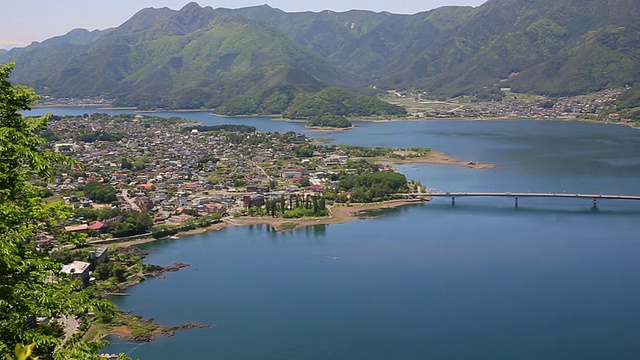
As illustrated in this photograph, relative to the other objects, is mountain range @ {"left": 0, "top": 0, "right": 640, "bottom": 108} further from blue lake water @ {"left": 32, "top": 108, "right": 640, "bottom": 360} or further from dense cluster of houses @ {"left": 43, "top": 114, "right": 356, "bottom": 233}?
blue lake water @ {"left": 32, "top": 108, "right": 640, "bottom": 360}

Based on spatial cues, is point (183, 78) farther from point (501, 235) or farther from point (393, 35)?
point (501, 235)

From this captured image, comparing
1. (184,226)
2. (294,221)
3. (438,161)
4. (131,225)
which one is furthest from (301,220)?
(438,161)

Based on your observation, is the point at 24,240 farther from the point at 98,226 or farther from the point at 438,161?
the point at 438,161

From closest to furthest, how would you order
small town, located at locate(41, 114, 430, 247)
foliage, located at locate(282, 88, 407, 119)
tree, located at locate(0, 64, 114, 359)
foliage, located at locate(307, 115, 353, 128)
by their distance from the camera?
tree, located at locate(0, 64, 114, 359)
small town, located at locate(41, 114, 430, 247)
foliage, located at locate(307, 115, 353, 128)
foliage, located at locate(282, 88, 407, 119)

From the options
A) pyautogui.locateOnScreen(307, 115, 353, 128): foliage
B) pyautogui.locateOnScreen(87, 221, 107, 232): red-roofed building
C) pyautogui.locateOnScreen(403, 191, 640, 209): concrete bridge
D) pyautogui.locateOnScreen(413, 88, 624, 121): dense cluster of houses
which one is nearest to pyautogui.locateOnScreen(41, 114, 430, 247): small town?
pyautogui.locateOnScreen(87, 221, 107, 232): red-roofed building

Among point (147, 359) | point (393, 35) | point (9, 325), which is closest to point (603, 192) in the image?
point (147, 359)

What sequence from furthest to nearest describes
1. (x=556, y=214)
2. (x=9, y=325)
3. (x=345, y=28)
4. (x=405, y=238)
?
(x=345, y=28)
(x=556, y=214)
(x=405, y=238)
(x=9, y=325)
